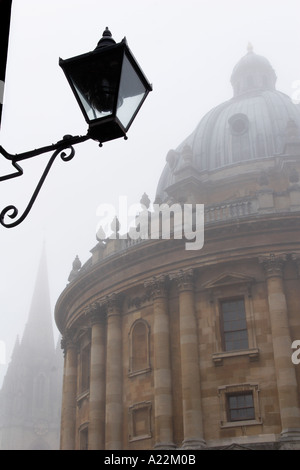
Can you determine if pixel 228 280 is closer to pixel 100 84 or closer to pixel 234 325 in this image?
pixel 234 325

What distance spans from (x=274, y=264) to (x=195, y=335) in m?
4.30

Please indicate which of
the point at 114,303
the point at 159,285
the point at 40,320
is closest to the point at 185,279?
the point at 159,285

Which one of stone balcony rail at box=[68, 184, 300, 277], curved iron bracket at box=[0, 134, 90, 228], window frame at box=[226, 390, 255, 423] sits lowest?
curved iron bracket at box=[0, 134, 90, 228]

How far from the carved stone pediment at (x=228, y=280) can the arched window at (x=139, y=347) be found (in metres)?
3.49

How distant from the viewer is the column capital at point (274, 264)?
2608 centimetres

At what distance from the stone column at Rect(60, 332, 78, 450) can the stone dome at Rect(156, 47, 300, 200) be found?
417 inches

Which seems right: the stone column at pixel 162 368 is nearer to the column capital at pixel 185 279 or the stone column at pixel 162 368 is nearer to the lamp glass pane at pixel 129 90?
the column capital at pixel 185 279

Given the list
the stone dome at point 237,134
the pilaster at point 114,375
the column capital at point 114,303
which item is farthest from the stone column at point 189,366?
the stone dome at point 237,134

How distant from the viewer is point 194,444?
24.2 metres

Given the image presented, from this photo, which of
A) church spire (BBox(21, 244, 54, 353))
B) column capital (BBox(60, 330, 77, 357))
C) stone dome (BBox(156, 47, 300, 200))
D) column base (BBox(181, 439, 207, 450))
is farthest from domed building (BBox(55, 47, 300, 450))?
church spire (BBox(21, 244, 54, 353))

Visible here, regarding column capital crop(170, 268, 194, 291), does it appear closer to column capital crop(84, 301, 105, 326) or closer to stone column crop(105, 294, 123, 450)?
stone column crop(105, 294, 123, 450)

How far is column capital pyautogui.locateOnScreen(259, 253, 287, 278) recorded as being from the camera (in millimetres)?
26078

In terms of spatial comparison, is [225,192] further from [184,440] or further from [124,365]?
[184,440]

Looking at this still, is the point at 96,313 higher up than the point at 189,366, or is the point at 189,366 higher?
the point at 96,313
